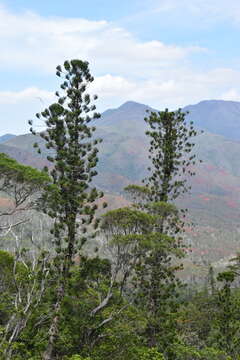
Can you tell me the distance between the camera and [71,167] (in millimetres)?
21719

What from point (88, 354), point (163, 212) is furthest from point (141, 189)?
point (88, 354)

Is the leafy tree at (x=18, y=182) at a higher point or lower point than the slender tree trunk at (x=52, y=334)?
higher

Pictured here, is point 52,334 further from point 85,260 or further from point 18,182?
point 18,182

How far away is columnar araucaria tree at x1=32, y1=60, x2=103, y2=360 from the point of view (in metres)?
20.1

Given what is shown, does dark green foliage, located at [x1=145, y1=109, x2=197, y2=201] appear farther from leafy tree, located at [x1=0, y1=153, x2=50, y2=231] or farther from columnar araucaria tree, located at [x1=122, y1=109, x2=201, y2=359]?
leafy tree, located at [x1=0, y1=153, x2=50, y2=231]

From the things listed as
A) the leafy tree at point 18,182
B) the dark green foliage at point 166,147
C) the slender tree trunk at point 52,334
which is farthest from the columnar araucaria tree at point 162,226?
the leafy tree at point 18,182

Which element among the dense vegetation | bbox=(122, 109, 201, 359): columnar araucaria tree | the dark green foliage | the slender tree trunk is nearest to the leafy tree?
the dense vegetation

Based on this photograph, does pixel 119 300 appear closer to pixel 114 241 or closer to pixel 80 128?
pixel 114 241

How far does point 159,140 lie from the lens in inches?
1086

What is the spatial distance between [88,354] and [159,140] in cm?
1503

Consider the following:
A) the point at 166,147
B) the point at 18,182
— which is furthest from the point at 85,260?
the point at 166,147

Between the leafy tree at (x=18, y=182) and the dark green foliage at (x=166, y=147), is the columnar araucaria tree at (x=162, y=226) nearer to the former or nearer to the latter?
the dark green foliage at (x=166, y=147)

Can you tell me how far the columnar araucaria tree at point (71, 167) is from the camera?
793 inches

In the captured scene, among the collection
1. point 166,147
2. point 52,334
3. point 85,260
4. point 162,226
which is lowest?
point 52,334
